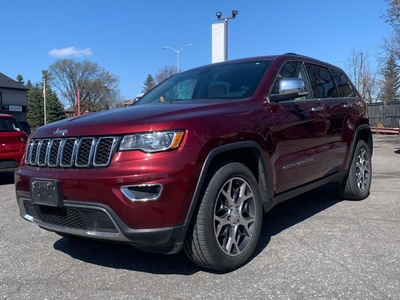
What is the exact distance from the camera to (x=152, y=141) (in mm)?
2855

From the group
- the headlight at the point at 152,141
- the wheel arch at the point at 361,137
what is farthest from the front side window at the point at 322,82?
the headlight at the point at 152,141

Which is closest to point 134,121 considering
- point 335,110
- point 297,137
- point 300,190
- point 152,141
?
point 152,141

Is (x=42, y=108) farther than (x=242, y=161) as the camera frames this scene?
Yes

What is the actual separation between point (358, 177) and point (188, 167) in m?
3.66

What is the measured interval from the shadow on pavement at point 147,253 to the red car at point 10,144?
4.53m

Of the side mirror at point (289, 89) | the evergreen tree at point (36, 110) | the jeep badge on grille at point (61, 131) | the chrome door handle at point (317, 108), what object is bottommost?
the jeep badge on grille at point (61, 131)

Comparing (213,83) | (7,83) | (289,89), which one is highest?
(7,83)

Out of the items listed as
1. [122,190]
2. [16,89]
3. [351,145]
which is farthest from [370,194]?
[16,89]

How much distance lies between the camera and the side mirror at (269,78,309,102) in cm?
379

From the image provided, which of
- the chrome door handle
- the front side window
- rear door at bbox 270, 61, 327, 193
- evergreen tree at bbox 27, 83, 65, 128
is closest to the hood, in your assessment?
rear door at bbox 270, 61, 327, 193

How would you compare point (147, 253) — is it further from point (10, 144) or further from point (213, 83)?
point (10, 144)

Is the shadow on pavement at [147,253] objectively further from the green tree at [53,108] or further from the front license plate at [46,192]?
the green tree at [53,108]

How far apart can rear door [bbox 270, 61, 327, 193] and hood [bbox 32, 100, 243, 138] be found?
0.60m

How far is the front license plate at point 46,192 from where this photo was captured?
3.04 meters
